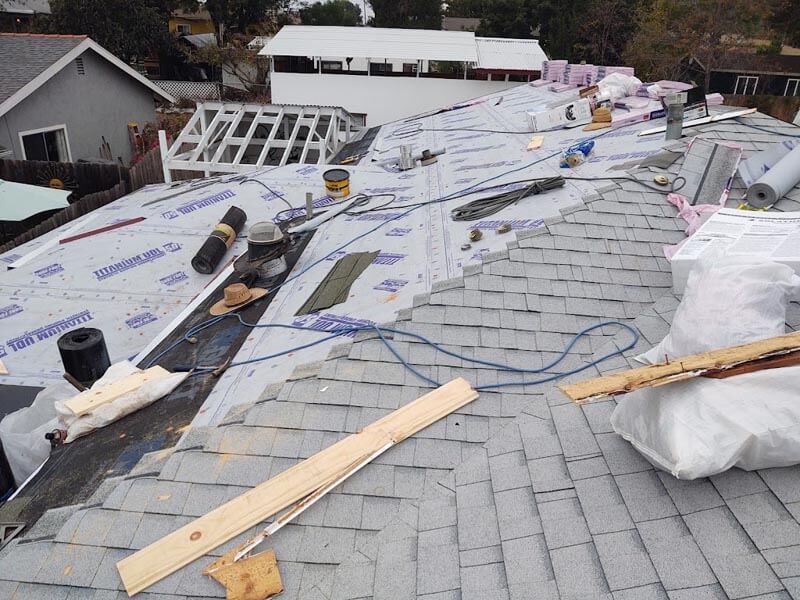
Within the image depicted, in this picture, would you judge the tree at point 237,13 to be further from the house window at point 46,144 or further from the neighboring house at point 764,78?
the neighboring house at point 764,78

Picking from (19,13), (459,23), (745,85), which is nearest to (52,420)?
(745,85)

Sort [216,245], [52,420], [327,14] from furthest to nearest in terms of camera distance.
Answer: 1. [327,14]
2. [216,245]
3. [52,420]

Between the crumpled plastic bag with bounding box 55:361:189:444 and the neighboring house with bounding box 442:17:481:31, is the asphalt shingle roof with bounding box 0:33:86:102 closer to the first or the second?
the crumpled plastic bag with bounding box 55:361:189:444

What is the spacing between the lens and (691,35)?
1029 inches

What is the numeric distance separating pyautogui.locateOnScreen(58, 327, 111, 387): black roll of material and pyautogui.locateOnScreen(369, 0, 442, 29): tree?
43.7m

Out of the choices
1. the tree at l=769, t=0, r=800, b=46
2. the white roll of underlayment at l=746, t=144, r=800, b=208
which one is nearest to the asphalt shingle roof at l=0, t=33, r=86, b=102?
the white roll of underlayment at l=746, t=144, r=800, b=208

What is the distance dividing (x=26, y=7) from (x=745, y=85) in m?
45.8

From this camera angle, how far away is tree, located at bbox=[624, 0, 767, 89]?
1005 inches

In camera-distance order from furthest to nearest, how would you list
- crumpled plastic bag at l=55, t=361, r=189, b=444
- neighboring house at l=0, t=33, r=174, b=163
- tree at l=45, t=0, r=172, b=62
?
tree at l=45, t=0, r=172, b=62 < neighboring house at l=0, t=33, r=174, b=163 < crumpled plastic bag at l=55, t=361, r=189, b=444

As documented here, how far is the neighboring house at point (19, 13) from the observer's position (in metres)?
37.2

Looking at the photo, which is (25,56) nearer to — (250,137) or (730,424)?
(250,137)

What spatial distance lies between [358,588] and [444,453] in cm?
105

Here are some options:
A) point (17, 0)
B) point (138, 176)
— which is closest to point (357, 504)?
point (138, 176)

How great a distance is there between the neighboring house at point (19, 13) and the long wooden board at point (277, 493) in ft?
143
